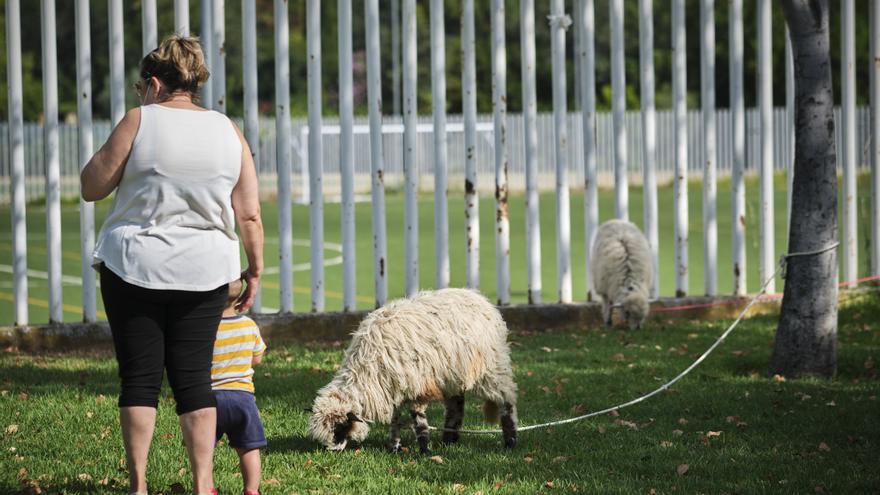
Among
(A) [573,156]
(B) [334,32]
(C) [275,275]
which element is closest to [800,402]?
(C) [275,275]

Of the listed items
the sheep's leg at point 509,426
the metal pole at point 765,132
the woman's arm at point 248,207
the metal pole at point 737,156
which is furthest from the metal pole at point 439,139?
the woman's arm at point 248,207

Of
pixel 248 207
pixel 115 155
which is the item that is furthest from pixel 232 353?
pixel 115 155

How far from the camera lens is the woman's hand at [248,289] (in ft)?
16.9

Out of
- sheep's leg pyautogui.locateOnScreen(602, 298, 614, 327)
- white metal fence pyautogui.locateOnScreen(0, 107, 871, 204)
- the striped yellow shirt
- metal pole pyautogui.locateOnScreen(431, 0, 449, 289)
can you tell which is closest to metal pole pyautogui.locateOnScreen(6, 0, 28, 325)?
metal pole pyautogui.locateOnScreen(431, 0, 449, 289)

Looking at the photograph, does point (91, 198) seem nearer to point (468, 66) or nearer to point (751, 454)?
point (751, 454)

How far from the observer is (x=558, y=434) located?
6.99m

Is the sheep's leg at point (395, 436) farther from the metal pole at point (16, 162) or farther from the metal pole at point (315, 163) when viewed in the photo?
the metal pole at point (16, 162)

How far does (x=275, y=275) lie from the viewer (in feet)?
60.1

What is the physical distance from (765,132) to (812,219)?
3.49 m

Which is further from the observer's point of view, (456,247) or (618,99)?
(456,247)

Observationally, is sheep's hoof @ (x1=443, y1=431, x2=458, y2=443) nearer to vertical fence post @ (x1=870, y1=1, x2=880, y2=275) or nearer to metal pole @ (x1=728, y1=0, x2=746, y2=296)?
metal pole @ (x1=728, y1=0, x2=746, y2=296)

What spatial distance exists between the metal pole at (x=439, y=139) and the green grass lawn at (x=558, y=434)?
1.48 m

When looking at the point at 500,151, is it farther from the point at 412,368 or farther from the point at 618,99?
the point at 412,368

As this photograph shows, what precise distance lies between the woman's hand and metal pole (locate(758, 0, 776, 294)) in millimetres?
7982
